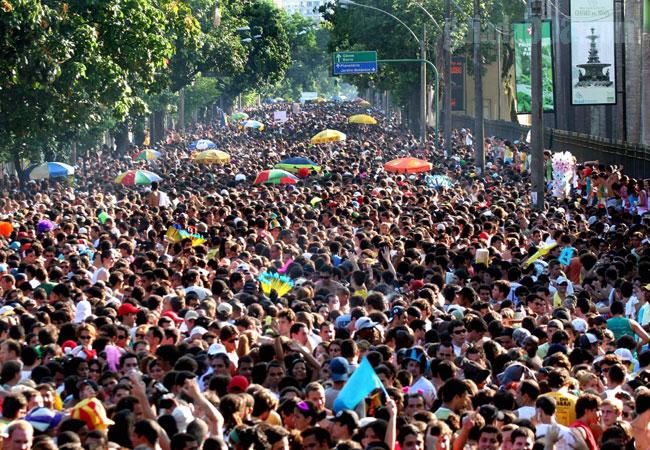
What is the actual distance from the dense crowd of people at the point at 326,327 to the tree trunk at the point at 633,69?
19292 mm

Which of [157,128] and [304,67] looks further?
[304,67]

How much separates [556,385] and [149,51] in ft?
95.1

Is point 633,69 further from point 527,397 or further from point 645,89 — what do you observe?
point 527,397

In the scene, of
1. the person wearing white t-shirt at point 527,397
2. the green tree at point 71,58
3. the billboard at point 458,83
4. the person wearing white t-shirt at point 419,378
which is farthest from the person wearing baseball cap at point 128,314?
the billboard at point 458,83

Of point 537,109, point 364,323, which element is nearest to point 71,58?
point 537,109

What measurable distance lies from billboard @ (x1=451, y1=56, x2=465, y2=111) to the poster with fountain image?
28.5 metres

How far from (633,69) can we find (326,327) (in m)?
35.4

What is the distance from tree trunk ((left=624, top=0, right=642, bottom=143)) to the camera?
45781mm

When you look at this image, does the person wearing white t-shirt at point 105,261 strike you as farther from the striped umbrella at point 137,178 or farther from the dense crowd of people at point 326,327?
the striped umbrella at point 137,178

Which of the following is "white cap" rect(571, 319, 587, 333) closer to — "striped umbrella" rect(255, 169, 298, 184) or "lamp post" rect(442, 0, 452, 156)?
"striped umbrella" rect(255, 169, 298, 184)

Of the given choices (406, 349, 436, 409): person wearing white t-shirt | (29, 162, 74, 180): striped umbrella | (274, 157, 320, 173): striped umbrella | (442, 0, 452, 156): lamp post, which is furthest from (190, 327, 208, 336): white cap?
(442, 0, 452, 156): lamp post

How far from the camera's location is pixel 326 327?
1325 cm

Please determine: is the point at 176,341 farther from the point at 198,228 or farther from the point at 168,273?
the point at 198,228

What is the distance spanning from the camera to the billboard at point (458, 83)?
65019 mm
